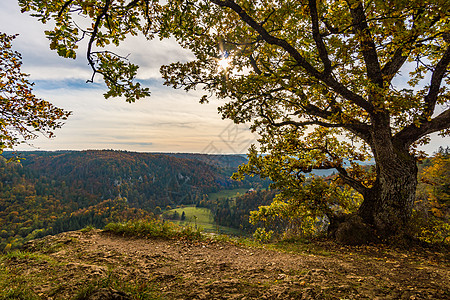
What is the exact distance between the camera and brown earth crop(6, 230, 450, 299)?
10.1ft

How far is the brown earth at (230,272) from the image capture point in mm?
3074

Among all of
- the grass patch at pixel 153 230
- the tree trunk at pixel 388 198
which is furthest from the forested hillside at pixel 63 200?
the tree trunk at pixel 388 198

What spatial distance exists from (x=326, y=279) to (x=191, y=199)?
193 meters

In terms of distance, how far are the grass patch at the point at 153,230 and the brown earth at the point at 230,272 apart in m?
0.97

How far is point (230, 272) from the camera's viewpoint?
13.9ft

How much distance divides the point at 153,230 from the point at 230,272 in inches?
187

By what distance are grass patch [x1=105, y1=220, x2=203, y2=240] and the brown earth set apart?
0.97 meters

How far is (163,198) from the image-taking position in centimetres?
19588

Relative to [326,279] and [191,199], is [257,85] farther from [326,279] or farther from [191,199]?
[191,199]

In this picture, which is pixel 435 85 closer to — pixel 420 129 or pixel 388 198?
pixel 420 129

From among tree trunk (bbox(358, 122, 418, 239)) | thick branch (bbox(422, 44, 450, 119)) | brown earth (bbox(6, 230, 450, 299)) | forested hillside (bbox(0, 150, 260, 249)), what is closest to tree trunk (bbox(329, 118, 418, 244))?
tree trunk (bbox(358, 122, 418, 239))

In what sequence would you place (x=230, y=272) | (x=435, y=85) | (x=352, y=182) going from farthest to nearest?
(x=352, y=182) → (x=435, y=85) → (x=230, y=272)

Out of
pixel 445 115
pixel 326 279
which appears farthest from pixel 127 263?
pixel 445 115

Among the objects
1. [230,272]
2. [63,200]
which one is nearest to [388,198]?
[230,272]
